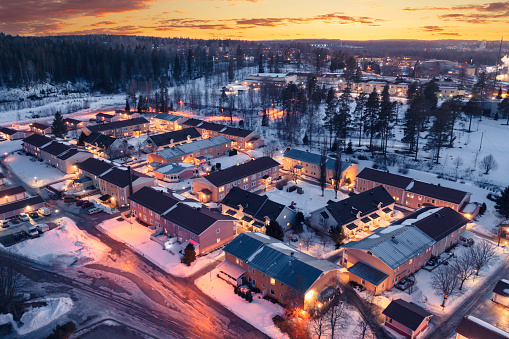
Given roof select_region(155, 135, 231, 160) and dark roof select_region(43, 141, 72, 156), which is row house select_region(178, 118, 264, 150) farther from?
dark roof select_region(43, 141, 72, 156)

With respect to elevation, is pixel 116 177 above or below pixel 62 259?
above

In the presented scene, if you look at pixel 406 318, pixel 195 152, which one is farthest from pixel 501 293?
pixel 195 152

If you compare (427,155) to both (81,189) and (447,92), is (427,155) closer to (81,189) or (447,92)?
(447,92)

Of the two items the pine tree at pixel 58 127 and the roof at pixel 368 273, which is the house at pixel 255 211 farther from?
the pine tree at pixel 58 127

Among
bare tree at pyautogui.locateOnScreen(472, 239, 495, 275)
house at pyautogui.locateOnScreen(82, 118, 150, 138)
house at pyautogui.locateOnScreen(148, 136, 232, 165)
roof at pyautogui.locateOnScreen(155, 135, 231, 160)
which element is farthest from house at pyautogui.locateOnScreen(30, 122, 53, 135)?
bare tree at pyautogui.locateOnScreen(472, 239, 495, 275)

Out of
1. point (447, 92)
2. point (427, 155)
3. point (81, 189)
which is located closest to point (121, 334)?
point (81, 189)
